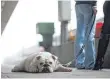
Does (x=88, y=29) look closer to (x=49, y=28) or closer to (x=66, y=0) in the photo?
(x=66, y=0)

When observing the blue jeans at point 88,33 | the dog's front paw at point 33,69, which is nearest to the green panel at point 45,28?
the blue jeans at point 88,33

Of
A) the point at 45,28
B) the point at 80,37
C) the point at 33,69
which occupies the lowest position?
the point at 33,69

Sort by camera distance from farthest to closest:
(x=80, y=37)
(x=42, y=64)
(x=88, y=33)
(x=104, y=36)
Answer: (x=80, y=37), (x=88, y=33), (x=104, y=36), (x=42, y=64)

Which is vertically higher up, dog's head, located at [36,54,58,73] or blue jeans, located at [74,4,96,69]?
blue jeans, located at [74,4,96,69]

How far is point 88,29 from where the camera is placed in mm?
6160

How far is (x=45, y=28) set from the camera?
1808 centimetres

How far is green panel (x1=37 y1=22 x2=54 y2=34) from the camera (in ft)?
57.6

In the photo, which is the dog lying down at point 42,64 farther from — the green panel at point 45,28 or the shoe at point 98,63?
the green panel at point 45,28

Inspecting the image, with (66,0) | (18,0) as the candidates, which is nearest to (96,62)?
(18,0)

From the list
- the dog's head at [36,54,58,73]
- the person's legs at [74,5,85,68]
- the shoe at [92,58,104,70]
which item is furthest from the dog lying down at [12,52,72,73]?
the person's legs at [74,5,85,68]

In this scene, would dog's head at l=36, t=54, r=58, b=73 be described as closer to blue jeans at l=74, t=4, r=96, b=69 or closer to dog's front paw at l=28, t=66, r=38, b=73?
dog's front paw at l=28, t=66, r=38, b=73

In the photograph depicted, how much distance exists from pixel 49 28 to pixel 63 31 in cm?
243

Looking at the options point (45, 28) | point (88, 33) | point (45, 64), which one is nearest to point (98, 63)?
point (88, 33)

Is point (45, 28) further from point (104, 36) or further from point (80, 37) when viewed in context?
point (104, 36)
